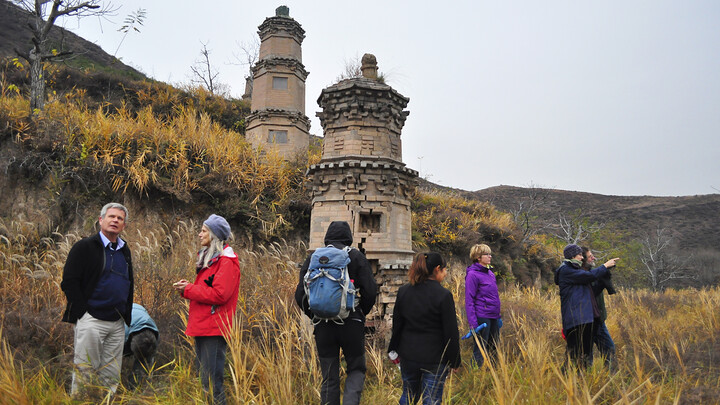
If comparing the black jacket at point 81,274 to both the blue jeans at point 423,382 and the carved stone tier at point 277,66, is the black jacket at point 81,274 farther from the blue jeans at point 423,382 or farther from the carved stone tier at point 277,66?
the carved stone tier at point 277,66

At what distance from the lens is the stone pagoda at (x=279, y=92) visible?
19234mm

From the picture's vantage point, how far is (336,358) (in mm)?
3928

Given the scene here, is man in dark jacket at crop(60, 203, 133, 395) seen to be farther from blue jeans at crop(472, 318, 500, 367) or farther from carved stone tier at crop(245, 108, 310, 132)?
carved stone tier at crop(245, 108, 310, 132)

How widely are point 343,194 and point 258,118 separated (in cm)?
1148

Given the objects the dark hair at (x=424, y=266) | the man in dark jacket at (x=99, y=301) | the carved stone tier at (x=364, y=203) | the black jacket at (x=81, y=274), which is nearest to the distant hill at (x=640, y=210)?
the carved stone tier at (x=364, y=203)

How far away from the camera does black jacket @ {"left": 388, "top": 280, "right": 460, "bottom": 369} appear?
12.3 feet

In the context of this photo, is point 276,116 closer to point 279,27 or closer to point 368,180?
point 279,27

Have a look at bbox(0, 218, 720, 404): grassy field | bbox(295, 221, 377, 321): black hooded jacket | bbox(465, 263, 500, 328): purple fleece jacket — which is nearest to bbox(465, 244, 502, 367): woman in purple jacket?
bbox(465, 263, 500, 328): purple fleece jacket

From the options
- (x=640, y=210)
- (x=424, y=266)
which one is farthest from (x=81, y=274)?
(x=640, y=210)

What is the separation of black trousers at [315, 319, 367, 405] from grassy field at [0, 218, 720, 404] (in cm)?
40

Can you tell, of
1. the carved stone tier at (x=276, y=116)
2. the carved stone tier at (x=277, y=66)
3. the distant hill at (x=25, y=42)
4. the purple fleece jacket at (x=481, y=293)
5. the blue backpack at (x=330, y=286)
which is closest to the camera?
the blue backpack at (x=330, y=286)

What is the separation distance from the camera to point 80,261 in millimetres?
3793

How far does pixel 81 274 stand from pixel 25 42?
3388cm

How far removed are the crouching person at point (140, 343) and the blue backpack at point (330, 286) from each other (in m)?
2.29
